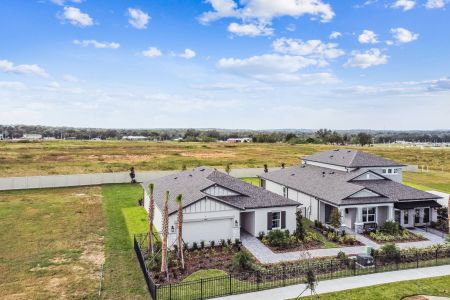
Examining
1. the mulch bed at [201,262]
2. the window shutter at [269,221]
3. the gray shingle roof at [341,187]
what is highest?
the gray shingle roof at [341,187]

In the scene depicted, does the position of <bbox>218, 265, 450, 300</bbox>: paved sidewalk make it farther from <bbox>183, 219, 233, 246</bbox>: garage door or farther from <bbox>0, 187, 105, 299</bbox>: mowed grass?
<bbox>183, 219, 233, 246</bbox>: garage door

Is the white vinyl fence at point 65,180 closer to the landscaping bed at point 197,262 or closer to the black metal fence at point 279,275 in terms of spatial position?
the landscaping bed at point 197,262

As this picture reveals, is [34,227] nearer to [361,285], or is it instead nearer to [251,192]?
[251,192]

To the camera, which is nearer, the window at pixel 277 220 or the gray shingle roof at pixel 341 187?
the window at pixel 277 220

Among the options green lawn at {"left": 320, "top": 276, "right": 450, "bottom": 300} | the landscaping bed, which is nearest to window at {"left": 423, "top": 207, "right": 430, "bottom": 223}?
green lawn at {"left": 320, "top": 276, "right": 450, "bottom": 300}

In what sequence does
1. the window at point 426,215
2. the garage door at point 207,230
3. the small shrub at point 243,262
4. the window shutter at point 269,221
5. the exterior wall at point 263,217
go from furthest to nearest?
the window at point 426,215 < the window shutter at point 269,221 < the exterior wall at point 263,217 < the garage door at point 207,230 < the small shrub at point 243,262

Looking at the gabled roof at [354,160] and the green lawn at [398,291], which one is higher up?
the gabled roof at [354,160]

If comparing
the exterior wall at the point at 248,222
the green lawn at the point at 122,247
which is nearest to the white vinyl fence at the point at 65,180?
the green lawn at the point at 122,247

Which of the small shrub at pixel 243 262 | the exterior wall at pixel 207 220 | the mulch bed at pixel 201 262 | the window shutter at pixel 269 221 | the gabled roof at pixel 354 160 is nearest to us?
the mulch bed at pixel 201 262
